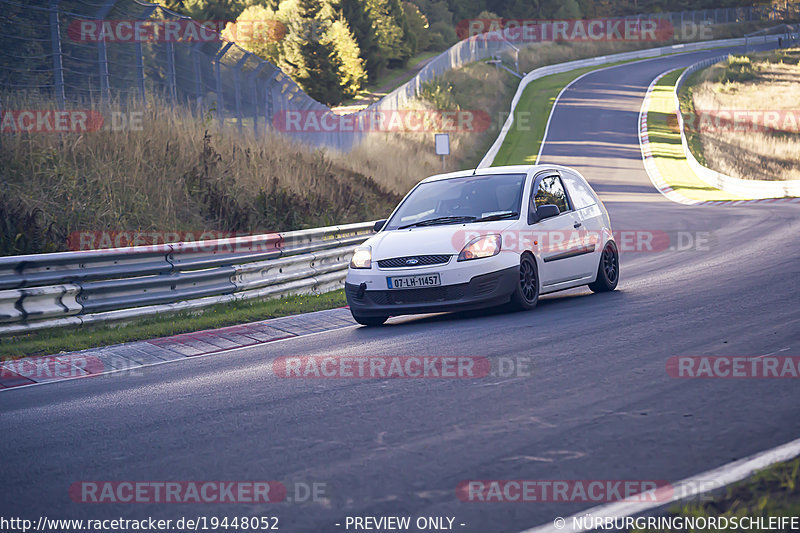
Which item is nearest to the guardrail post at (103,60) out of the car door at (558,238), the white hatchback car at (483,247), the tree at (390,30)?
the white hatchback car at (483,247)

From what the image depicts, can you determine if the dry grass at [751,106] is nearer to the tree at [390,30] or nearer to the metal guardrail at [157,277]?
the tree at [390,30]

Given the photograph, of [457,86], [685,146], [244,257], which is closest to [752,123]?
[685,146]

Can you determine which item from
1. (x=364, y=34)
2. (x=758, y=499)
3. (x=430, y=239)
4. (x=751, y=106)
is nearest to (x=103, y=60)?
(x=430, y=239)

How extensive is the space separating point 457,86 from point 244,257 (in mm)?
46926

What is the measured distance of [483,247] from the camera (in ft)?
32.7

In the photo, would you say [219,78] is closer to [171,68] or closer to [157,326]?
[171,68]

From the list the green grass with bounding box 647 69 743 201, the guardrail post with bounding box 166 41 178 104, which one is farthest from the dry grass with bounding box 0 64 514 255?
the green grass with bounding box 647 69 743 201

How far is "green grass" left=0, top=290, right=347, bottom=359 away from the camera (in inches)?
387

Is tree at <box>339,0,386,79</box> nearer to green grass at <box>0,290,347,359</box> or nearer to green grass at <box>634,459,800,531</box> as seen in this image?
green grass at <box>0,290,347,359</box>

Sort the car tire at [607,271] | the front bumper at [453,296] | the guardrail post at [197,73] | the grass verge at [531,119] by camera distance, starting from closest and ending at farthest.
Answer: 1. the front bumper at [453,296]
2. the car tire at [607,271]
3. the guardrail post at [197,73]
4. the grass verge at [531,119]

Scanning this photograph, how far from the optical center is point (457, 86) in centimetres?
5794

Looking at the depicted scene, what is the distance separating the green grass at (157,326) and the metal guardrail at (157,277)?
0.12 m

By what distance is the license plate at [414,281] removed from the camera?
977 cm

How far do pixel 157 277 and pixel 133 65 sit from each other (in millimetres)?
7772
